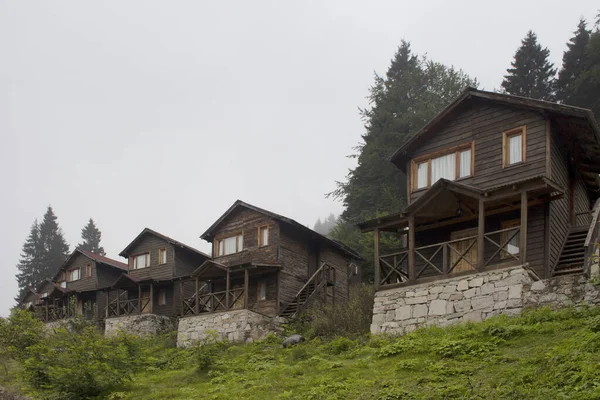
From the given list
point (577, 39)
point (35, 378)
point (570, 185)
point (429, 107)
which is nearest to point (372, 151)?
point (429, 107)

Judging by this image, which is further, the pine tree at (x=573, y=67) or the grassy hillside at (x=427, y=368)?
the pine tree at (x=573, y=67)

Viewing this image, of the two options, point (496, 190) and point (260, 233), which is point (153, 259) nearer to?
point (260, 233)

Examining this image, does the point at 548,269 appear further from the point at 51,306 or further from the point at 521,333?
the point at 51,306

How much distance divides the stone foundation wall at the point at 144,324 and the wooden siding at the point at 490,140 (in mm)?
21692

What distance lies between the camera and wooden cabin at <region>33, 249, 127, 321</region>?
169 feet

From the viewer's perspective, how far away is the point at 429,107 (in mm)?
51938

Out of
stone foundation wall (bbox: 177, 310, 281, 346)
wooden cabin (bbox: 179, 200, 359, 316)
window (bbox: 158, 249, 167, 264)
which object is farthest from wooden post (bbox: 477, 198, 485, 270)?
window (bbox: 158, 249, 167, 264)

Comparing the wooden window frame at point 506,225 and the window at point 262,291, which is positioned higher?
the wooden window frame at point 506,225

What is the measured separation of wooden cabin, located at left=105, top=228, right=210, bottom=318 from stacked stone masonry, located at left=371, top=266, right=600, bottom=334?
22.7 meters

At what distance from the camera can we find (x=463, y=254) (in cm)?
2422

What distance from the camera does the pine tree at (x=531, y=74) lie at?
168ft

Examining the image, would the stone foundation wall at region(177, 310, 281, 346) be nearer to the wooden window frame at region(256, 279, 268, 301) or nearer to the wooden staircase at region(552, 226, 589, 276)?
the wooden window frame at region(256, 279, 268, 301)

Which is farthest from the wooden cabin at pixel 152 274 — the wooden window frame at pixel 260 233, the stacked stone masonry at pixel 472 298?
the stacked stone masonry at pixel 472 298

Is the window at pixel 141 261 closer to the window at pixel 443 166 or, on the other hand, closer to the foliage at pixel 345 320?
the foliage at pixel 345 320
